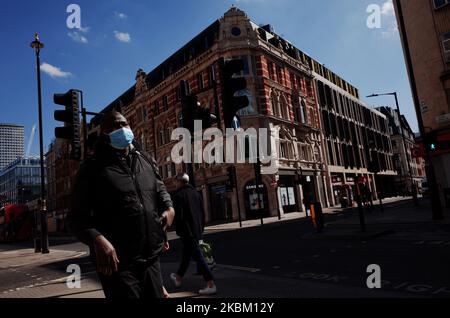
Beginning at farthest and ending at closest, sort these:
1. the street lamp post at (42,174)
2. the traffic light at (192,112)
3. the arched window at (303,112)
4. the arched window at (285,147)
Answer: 1. the arched window at (303,112)
2. the arched window at (285,147)
3. the street lamp post at (42,174)
4. the traffic light at (192,112)

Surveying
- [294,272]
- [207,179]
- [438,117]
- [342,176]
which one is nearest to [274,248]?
[294,272]

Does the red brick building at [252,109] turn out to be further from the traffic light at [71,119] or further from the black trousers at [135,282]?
the black trousers at [135,282]

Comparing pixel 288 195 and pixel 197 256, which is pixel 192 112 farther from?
pixel 288 195

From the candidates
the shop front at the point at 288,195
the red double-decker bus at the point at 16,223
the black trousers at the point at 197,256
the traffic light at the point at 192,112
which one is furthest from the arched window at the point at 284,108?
the black trousers at the point at 197,256

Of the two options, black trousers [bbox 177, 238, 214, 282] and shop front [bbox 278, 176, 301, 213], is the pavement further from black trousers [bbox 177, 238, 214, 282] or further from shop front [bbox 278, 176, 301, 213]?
shop front [bbox 278, 176, 301, 213]

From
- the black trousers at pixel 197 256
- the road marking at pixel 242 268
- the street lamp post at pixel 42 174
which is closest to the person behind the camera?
the black trousers at pixel 197 256

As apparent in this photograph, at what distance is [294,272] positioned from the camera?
5.91 metres

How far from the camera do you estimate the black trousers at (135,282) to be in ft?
7.25

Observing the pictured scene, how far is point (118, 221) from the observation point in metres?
Result: 2.29

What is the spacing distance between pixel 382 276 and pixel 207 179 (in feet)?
81.9

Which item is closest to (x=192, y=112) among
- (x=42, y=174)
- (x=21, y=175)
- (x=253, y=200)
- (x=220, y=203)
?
(x=42, y=174)

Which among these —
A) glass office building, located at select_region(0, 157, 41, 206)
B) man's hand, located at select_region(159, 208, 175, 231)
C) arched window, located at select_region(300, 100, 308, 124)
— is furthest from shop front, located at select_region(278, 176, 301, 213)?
glass office building, located at select_region(0, 157, 41, 206)

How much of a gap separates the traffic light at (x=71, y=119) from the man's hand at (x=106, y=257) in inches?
166
